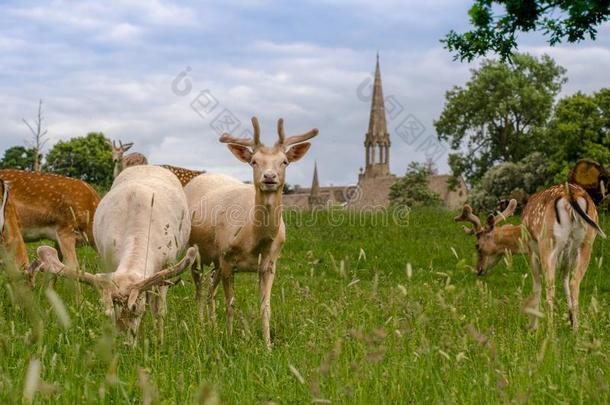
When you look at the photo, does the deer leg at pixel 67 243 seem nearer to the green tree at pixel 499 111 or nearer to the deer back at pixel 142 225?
the deer back at pixel 142 225

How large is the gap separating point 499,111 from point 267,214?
53.5 metres

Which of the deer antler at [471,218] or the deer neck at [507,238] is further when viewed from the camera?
the deer antler at [471,218]

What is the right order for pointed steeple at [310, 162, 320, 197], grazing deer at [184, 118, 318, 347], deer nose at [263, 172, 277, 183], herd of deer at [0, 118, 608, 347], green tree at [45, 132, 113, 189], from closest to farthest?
1. herd of deer at [0, 118, 608, 347]
2. deer nose at [263, 172, 277, 183]
3. grazing deer at [184, 118, 318, 347]
4. green tree at [45, 132, 113, 189]
5. pointed steeple at [310, 162, 320, 197]

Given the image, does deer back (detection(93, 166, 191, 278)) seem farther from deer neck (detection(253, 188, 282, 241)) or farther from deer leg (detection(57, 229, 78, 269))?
deer leg (detection(57, 229, 78, 269))

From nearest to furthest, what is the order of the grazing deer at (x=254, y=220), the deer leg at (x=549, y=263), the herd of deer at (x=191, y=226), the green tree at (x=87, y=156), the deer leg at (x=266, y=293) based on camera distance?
1. the herd of deer at (x=191, y=226)
2. the deer leg at (x=266, y=293)
3. the grazing deer at (x=254, y=220)
4. the deer leg at (x=549, y=263)
5. the green tree at (x=87, y=156)

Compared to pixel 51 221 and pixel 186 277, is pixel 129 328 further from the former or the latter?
pixel 186 277

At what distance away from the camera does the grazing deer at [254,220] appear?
738cm

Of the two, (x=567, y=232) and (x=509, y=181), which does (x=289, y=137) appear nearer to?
(x=567, y=232)

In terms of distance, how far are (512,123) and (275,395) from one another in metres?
59.4

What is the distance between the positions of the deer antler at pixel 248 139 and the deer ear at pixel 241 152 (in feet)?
0.19

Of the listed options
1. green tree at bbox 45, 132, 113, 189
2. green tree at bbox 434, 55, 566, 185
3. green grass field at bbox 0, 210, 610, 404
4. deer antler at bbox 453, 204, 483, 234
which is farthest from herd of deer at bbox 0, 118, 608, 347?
green tree at bbox 45, 132, 113, 189

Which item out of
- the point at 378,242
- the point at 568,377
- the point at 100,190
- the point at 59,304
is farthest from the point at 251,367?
the point at 100,190

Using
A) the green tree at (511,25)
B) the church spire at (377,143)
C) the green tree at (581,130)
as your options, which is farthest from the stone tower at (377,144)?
the green tree at (511,25)

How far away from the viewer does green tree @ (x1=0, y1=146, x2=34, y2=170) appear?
7794 centimetres
